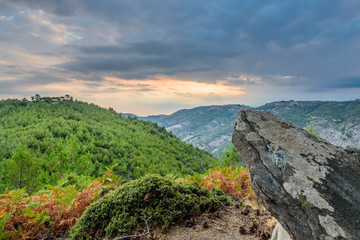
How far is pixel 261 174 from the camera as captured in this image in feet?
10.6

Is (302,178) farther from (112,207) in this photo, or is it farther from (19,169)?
(19,169)

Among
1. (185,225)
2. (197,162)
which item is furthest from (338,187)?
(197,162)

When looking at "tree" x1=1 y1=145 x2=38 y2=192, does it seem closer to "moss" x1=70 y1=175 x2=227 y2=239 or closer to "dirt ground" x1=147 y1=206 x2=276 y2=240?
"moss" x1=70 y1=175 x2=227 y2=239

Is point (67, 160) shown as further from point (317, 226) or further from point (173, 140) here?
point (173, 140)

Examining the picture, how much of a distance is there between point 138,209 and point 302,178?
3.25 m

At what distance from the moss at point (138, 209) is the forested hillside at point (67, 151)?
3150 mm

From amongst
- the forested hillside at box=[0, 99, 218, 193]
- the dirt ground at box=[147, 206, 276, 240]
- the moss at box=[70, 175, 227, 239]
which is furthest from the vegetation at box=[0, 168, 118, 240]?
the dirt ground at box=[147, 206, 276, 240]

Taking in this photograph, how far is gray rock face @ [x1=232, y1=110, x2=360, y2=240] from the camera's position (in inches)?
104

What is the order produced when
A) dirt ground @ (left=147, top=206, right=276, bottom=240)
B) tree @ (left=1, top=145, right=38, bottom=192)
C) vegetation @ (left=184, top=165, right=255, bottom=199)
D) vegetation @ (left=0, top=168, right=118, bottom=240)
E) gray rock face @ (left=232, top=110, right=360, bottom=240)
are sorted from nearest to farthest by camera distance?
gray rock face @ (left=232, top=110, right=360, bottom=240) → dirt ground @ (left=147, top=206, right=276, bottom=240) → vegetation @ (left=0, top=168, right=118, bottom=240) → vegetation @ (left=184, top=165, right=255, bottom=199) → tree @ (left=1, top=145, right=38, bottom=192)

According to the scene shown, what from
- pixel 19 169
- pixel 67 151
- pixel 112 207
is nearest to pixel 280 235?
pixel 112 207

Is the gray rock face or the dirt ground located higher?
the gray rock face

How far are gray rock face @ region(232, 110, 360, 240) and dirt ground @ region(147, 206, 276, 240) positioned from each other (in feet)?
4.45

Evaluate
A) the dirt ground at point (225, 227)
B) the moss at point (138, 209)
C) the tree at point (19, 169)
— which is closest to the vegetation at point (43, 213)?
the moss at point (138, 209)

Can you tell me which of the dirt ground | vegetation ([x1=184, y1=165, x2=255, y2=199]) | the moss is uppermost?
the moss
